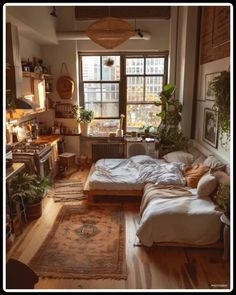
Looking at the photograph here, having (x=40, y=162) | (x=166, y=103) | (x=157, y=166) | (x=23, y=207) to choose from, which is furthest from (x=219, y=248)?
(x=166, y=103)

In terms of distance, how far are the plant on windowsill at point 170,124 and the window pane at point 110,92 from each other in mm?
1306

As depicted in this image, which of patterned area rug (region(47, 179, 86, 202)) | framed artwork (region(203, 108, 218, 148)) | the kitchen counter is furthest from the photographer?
the kitchen counter

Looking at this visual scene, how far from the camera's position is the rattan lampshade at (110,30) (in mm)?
3995

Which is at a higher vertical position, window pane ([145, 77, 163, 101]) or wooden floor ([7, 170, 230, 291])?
window pane ([145, 77, 163, 101])

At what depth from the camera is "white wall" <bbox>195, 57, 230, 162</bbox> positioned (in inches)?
177

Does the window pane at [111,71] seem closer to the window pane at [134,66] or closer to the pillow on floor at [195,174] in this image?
the window pane at [134,66]

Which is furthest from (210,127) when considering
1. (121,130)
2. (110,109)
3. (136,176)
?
(110,109)

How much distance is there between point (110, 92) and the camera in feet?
23.1

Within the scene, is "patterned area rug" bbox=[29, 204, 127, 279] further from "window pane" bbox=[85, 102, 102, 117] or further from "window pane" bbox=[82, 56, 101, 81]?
"window pane" bbox=[82, 56, 101, 81]

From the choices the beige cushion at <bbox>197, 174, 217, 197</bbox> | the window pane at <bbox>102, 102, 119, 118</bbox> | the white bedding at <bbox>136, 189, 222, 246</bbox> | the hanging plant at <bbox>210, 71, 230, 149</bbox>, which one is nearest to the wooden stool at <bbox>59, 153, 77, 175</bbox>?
the window pane at <bbox>102, 102, 119, 118</bbox>

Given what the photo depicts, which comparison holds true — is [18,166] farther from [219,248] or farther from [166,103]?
[166,103]

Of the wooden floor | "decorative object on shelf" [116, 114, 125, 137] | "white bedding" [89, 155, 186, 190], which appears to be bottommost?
the wooden floor

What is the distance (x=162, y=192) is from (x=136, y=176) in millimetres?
976

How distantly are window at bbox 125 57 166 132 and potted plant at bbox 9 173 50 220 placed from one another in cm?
354
